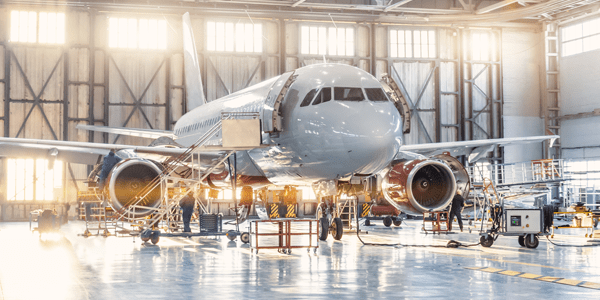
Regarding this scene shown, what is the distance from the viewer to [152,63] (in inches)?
1131

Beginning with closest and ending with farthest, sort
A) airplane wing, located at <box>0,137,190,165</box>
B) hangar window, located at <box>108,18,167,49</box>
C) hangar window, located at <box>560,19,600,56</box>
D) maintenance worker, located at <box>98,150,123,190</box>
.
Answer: maintenance worker, located at <box>98,150,123,190</box>, airplane wing, located at <box>0,137,190,165</box>, hangar window, located at <box>108,18,167,49</box>, hangar window, located at <box>560,19,600,56</box>

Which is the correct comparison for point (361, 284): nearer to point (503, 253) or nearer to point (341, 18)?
point (503, 253)

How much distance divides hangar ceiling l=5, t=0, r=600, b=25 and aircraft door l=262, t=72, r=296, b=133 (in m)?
17.7

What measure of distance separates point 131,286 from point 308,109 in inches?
179

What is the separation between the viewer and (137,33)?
28.7 meters

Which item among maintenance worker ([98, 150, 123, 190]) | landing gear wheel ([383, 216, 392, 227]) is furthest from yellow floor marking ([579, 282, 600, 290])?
landing gear wheel ([383, 216, 392, 227])

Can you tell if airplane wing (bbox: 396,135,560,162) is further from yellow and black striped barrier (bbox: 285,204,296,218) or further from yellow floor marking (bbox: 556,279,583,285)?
yellow and black striped barrier (bbox: 285,204,296,218)

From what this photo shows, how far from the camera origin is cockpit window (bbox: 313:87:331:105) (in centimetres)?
1037

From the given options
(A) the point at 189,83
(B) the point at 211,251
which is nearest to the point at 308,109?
(B) the point at 211,251

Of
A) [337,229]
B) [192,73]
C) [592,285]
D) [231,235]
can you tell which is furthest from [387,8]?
[592,285]

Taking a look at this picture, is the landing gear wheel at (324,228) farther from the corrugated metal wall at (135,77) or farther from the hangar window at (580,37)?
the hangar window at (580,37)

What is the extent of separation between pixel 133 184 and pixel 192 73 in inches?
372

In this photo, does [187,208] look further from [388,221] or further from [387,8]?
[387,8]

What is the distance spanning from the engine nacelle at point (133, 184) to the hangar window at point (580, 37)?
25.9 m
